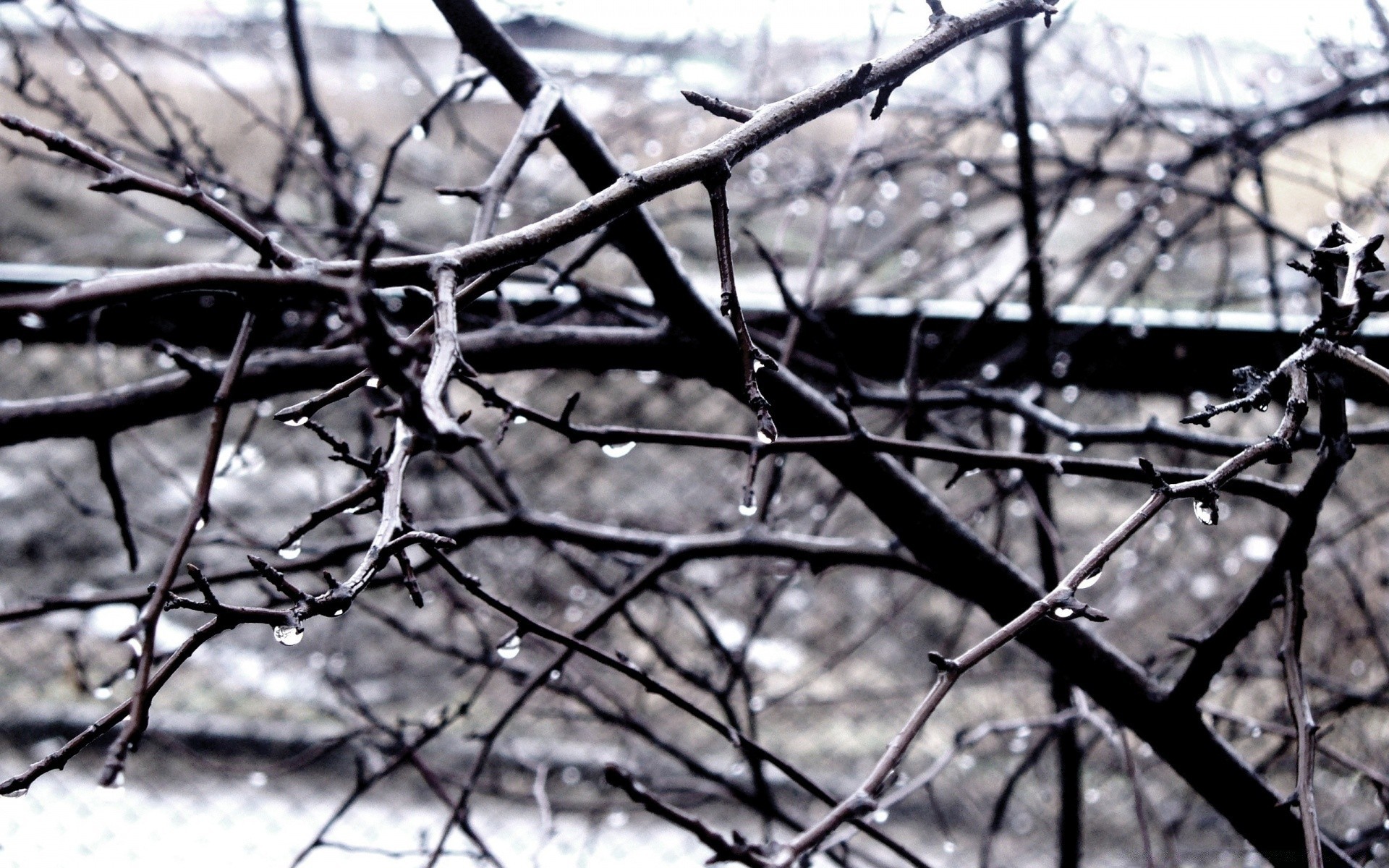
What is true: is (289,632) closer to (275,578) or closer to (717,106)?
(275,578)

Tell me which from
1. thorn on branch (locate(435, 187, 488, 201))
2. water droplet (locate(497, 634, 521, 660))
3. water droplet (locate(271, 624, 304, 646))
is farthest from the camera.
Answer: water droplet (locate(497, 634, 521, 660))

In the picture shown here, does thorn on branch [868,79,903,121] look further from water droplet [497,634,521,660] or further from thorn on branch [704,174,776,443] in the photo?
water droplet [497,634,521,660]

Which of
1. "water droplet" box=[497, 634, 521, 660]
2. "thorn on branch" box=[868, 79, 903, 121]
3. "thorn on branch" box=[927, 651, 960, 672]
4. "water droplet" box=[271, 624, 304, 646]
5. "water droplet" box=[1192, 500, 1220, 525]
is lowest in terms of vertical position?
"water droplet" box=[271, 624, 304, 646]

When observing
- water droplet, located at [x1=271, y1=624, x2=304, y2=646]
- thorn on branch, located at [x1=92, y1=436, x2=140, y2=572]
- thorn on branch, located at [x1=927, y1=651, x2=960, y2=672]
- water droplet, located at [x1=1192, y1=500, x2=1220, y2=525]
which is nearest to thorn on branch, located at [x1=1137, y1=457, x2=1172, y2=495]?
water droplet, located at [x1=1192, y1=500, x2=1220, y2=525]

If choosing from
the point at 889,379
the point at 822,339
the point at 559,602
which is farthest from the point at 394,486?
the point at 559,602

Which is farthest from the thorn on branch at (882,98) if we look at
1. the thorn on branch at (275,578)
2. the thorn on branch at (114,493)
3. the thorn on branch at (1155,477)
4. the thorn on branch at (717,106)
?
the thorn on branch at (114,493)

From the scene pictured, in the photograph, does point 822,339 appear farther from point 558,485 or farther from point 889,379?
point 558,485

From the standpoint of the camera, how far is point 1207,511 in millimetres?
473

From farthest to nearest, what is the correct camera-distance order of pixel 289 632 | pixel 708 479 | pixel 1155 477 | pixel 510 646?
pixel 708 479 → pixel 510 646 → pixel 1155 477 → pixel 289 632

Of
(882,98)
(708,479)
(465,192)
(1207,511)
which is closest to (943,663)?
(1207,511)

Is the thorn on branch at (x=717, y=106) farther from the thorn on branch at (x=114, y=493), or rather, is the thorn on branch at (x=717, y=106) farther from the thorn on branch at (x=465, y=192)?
the thorn on branch at (x=114, y=493)

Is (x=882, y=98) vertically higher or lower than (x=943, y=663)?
higher

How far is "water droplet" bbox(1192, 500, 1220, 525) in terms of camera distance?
1.50 feet

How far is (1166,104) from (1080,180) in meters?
0.45
